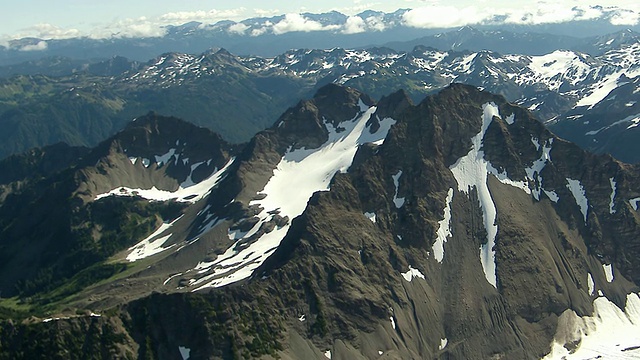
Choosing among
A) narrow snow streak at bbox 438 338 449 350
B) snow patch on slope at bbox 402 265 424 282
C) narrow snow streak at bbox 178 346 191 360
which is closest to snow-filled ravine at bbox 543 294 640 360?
narrow snow streak at bbox 438 338 449 350

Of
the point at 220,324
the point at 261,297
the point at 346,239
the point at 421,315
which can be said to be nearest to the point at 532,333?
the point at 421,315

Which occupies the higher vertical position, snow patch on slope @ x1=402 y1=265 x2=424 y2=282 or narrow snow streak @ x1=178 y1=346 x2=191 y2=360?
narrow snow streak @ x1=178 y1=346 x2=191 y2=360

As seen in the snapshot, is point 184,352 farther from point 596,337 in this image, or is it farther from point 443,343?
point 596,337

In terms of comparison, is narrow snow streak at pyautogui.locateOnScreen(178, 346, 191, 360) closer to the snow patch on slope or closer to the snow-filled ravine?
the snow patch on slope

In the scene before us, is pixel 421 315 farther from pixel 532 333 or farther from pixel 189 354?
pixel 189 354

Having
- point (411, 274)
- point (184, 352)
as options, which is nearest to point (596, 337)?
point (411, 274)

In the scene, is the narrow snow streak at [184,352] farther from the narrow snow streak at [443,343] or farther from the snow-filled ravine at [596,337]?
the snow-filled ravine at [596,337]

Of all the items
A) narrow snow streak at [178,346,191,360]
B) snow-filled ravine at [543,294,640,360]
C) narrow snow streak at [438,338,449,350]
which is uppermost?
narrow snow streak at [178,346,191,360]

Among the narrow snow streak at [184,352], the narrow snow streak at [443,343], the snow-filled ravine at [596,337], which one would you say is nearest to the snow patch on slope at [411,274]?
the narrow snow streak at [443,343]
